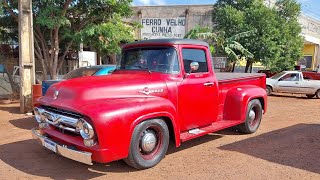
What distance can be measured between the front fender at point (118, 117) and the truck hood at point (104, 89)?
0.18 m

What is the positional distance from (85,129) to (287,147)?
13.7 ft

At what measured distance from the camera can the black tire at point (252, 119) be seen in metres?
6.95

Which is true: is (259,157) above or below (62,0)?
below

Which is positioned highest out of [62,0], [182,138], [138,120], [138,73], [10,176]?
[62,0]

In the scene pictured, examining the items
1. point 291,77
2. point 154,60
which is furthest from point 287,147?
point 291,77

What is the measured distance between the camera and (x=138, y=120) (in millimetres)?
4402

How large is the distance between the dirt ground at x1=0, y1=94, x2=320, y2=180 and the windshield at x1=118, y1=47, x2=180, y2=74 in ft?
5.32

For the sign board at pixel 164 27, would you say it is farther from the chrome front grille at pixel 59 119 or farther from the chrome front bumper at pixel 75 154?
the chrome front bumper at pixel 75 154

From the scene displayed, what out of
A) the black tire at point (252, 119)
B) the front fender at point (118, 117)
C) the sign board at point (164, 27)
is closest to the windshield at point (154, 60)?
the front fender at point (118, 117)

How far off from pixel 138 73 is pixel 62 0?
22.4 ft

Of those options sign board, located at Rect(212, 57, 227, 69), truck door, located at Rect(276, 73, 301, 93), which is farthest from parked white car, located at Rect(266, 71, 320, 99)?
sign board, located at Rect(212, 57, 227, 69)

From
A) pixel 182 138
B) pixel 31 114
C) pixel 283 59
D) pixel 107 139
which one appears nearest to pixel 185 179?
pixel 182 138

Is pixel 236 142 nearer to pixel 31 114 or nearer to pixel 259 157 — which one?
pixel 259 157

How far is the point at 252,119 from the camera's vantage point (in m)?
7.26
